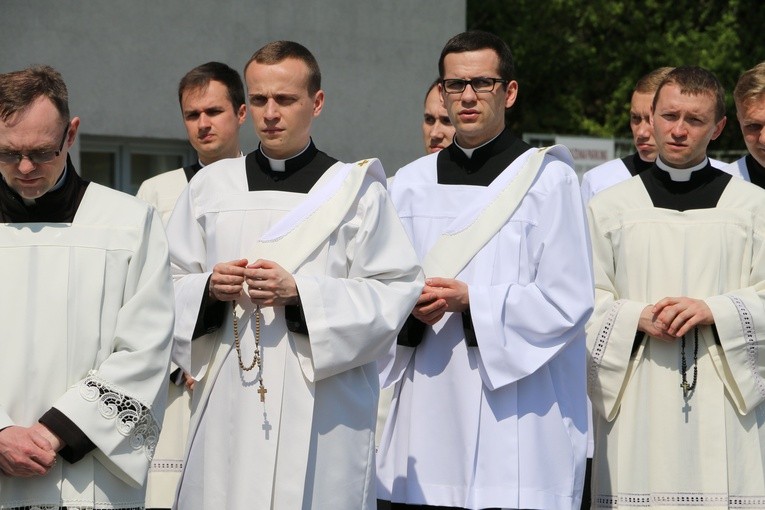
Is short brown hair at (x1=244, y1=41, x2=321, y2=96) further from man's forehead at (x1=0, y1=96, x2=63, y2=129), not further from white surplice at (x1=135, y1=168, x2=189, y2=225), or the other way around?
white surplice at (x1=135, y1=168, x2=189, y2=225)

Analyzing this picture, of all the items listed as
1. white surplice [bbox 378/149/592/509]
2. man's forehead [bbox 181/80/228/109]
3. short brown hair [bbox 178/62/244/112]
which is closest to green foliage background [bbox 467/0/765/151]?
short brown hair [bbox 178/62/244/112]

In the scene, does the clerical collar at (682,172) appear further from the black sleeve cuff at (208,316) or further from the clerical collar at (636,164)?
the black sleeve cuff at (208,316)

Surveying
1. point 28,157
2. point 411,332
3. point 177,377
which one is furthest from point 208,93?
point 28,157

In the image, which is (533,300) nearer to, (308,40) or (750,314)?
(750,314)

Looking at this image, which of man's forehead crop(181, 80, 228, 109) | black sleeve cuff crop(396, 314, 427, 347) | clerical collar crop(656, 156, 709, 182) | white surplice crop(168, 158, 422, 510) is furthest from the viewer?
man's forehead crop(181, 80, 228, 109)

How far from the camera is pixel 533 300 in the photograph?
5777 mm

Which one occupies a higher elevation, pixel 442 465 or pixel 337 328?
pixel 337 328

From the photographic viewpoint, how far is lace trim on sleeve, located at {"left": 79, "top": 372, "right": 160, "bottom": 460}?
15.5 ft

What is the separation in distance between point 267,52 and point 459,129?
92 cm

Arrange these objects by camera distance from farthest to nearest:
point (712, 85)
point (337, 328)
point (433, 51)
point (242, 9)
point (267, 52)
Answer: point (433, 51)
point (242, 9)
point (712, 85)
point (267, 52)
point (337, 328)

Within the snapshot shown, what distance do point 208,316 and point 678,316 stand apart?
2058 mm

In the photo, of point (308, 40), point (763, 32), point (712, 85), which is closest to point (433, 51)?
point (308, 40)

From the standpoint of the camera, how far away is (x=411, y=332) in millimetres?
5891

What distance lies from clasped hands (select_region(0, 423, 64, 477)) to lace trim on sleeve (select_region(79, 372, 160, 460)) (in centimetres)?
18
